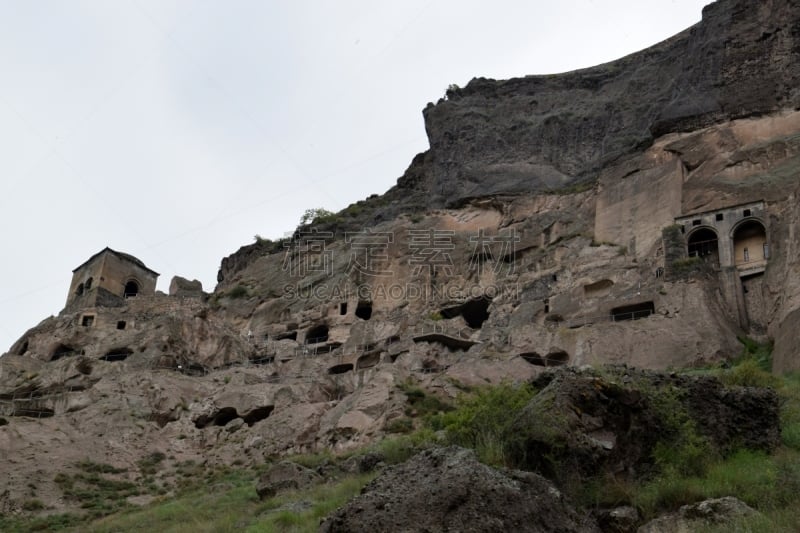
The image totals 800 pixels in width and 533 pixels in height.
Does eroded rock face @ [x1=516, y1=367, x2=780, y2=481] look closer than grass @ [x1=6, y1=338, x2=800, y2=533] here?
No

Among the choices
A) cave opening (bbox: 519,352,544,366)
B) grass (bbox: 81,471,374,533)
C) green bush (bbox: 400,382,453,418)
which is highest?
cave opening (bbox: 519,352,544,366)

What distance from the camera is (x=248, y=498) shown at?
22688mm

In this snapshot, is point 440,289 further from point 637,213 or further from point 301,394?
point 301,394

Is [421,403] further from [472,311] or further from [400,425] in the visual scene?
[472,311]

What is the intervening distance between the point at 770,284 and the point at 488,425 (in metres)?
23.8

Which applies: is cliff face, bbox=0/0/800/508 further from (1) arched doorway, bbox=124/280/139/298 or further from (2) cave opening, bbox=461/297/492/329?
(1) arched doorway, bbox=124/280/139/298

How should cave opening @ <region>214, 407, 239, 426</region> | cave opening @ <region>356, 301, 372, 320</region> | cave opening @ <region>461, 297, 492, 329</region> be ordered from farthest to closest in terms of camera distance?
cave opening @ <region>356, 301, 372, 320</region> → cave opening @ <region>461, 297, 492, 329</region> → cave opening @ <region>214, 407, 239, 426</region>

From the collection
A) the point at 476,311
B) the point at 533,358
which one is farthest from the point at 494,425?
the point at 476,311

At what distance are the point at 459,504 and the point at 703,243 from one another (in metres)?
32.4

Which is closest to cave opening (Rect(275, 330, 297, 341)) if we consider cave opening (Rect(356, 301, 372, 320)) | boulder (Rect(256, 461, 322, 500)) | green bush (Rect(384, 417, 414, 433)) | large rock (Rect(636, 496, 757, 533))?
cave opening (Rect(356, 301, 372, 320))

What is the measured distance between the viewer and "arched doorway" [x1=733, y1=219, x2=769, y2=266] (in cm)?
4034

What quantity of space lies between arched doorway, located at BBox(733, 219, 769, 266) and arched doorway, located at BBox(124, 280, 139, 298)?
122ft

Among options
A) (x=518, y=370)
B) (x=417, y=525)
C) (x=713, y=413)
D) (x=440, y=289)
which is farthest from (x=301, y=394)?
(x=417, y=525)

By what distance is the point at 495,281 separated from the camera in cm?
4909
